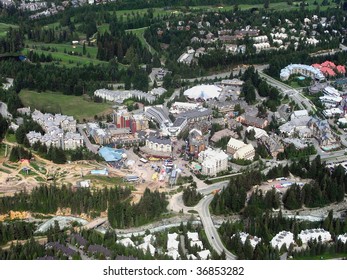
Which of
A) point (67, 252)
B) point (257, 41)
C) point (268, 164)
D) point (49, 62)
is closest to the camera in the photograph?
point (67, 252)

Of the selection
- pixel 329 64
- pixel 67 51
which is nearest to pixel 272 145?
pixel 329 64

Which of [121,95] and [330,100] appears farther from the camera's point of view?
[121,95]

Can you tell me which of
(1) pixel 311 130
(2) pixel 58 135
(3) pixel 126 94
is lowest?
(1) pixel 311 130

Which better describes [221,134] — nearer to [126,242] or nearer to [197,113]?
[197,113]

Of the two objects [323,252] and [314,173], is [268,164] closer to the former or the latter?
[314,173]

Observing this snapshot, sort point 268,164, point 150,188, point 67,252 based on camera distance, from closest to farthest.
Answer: point 67,252
point 150,188
point 268,164

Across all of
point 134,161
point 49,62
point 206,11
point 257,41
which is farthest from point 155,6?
point 134,161

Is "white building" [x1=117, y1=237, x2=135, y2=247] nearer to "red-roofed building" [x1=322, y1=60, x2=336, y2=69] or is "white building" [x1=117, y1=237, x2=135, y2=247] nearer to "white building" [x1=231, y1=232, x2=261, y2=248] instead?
"white building" [x1=231, y1=232, x2=261, y2=248]
